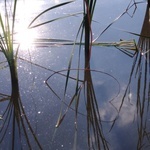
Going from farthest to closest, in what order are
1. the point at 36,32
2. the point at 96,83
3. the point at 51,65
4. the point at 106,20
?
the point at 106,20 < the point at 36,32 < the point at 51,65 < the point at 96,83

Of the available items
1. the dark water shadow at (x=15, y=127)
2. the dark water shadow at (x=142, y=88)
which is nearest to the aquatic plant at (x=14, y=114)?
the dark water shadow at (x=15, y=127)

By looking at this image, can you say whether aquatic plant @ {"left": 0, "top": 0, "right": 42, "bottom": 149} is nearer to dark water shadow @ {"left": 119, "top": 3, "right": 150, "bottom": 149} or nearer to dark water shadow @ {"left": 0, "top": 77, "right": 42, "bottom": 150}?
dark water shadow @ {"left": 0, "top": 77, "right": 42, "bottom": 150}

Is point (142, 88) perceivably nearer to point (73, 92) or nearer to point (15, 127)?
point (73, 92)

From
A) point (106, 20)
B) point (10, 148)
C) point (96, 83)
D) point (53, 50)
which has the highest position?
point (106, 20)

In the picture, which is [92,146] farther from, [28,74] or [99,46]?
[99,46]

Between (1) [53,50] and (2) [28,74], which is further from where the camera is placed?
(1) [53,50]

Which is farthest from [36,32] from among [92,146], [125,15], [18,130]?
[92,146]

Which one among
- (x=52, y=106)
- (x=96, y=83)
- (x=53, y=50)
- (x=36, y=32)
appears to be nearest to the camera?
(x=52, y=106)

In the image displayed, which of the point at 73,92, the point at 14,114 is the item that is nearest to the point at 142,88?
the point at 73,92
